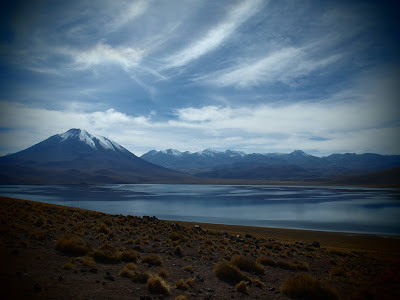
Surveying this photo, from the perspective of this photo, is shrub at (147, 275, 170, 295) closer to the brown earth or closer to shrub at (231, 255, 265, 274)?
the brown earth

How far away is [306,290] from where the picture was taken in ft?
27.8

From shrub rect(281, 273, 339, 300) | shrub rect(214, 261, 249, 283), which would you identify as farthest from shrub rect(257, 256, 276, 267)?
shrub rect(281, 273, 339, 300)

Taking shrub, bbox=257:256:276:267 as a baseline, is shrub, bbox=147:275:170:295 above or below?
above

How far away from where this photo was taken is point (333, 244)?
80.7 feet

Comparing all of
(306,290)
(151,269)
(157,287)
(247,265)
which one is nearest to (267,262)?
(247,265)

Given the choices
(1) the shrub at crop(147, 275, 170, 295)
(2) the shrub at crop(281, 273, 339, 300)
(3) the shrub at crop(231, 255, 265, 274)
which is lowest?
(3) the shrub at crop(231, 255, 265, 274)

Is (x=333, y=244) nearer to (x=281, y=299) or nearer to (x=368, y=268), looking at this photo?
(x=368, y=268)

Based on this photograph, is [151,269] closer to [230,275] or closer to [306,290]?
[230,275]

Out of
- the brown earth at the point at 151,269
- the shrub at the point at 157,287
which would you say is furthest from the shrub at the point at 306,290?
the shrub at the point at 157,287

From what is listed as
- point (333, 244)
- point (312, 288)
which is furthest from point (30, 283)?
point (333, 244)

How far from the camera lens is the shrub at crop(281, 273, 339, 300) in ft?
27.0

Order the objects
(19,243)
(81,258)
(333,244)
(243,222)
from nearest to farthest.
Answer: (81,258)
(19,243)
(333,244)
(243,222)

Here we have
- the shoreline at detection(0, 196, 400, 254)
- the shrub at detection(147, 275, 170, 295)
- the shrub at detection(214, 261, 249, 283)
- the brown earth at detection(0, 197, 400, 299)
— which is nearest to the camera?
the brown earth at detection(0, 197, 400, 299)

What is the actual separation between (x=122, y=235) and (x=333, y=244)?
2081 centimetres
